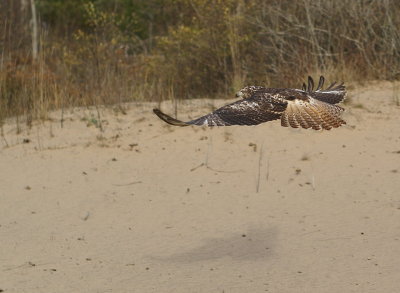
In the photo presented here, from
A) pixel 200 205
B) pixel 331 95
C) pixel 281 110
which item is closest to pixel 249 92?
pixel 281 110

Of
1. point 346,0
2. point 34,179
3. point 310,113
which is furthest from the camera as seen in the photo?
point 346,0

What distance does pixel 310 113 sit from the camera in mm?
5723

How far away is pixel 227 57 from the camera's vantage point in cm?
1295

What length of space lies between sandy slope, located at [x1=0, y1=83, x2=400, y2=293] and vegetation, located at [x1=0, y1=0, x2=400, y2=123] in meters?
0.63

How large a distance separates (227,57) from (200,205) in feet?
17.2

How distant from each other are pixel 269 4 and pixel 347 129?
3706mm

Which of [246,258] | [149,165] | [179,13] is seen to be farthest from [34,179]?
[179,13]

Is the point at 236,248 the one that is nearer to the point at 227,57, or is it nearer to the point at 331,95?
the point at 331,95

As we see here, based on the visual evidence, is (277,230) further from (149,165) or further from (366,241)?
(149,165)

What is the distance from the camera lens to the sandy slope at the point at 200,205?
21.0 feet

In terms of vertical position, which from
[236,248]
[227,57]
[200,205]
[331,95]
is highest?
[227,57]

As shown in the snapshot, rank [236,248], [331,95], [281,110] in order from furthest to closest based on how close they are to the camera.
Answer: [236,248] < [331,95] < [281,110]

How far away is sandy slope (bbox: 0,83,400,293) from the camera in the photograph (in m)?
6.41

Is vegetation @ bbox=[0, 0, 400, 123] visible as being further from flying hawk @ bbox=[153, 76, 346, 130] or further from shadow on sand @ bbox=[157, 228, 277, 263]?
flying hawk @ bbox=[153, 76, 346, 130]
